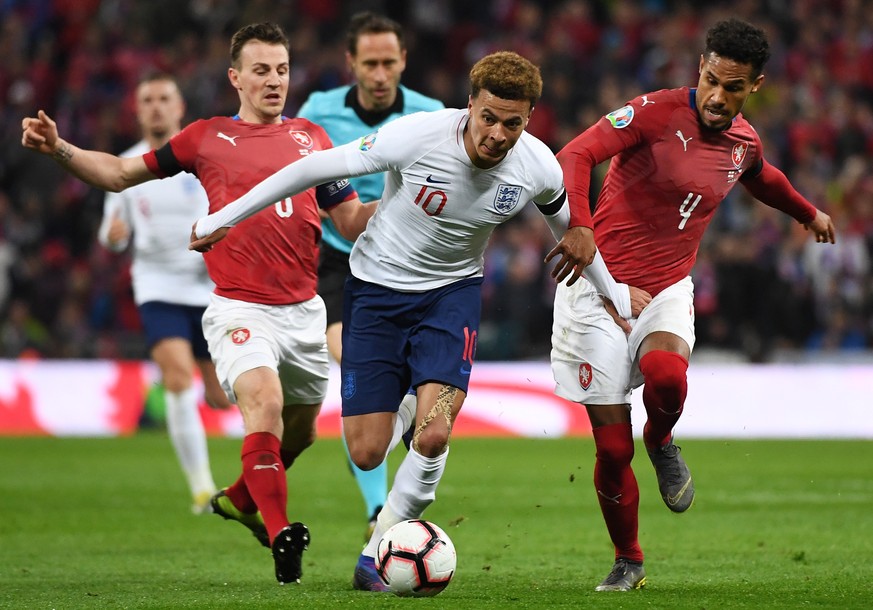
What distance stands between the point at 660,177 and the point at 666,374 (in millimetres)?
960

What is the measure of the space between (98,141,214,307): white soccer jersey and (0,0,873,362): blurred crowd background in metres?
6.68

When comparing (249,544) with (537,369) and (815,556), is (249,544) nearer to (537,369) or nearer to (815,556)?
(815,556)

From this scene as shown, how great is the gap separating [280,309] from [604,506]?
72.4 inches

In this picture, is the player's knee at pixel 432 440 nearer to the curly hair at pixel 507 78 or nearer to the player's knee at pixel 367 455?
the player's knee at pixel 367 455

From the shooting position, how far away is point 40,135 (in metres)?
6.20

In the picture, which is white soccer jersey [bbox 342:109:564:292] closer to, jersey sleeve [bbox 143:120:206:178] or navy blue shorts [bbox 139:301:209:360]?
jersey sleeve [bbox 143:120:206:178]

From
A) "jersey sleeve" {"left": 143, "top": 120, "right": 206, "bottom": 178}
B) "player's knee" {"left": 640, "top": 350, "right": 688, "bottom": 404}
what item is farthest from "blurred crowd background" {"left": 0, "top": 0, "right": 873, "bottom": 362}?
"player's knee" {"left": 640, "top": 350, "right": 688, "bottom": 404}

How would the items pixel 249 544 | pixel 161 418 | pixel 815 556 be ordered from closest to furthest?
pixel 815 556 < pixel 249 544 < pixel 161 418

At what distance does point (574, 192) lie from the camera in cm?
617

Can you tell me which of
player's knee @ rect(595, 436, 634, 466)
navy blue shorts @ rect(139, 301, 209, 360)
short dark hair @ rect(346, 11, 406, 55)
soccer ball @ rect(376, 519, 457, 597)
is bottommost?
navy blue shorts @ rect(139, 301, 209, 360)

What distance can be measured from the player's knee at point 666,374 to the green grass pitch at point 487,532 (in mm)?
842

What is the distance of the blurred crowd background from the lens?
1633 centimetres

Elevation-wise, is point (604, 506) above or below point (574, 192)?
below

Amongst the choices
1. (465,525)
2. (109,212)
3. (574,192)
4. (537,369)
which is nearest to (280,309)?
(574,192)
